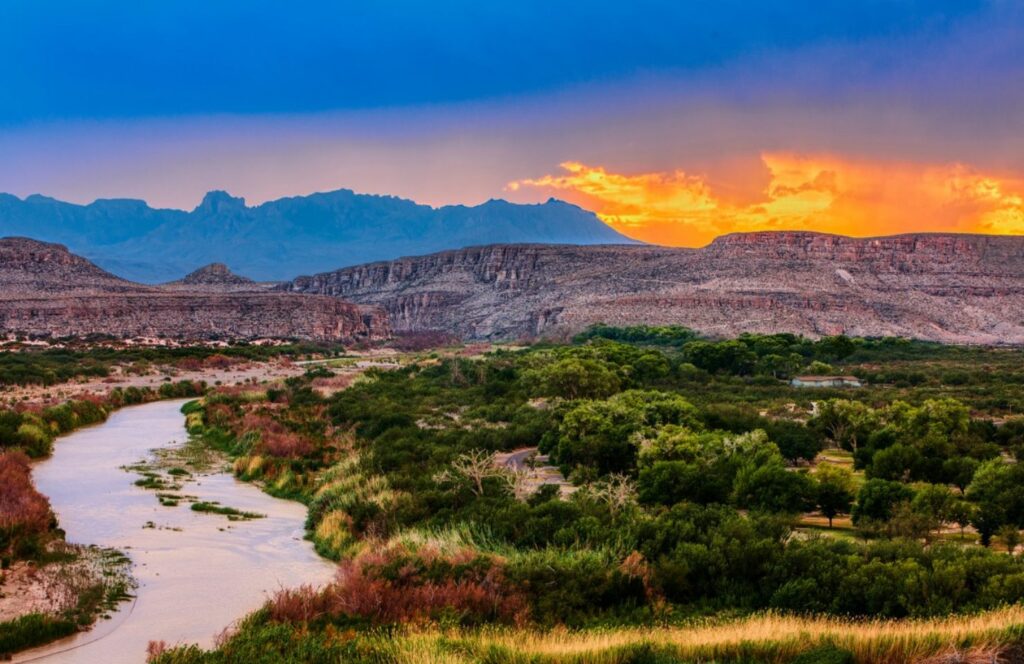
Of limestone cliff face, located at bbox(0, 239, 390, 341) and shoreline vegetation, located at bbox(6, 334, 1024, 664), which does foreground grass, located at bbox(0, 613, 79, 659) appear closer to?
shoreline vegetation, located at bbox(6, 334, 1024, 664)

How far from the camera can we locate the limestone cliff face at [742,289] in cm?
10669

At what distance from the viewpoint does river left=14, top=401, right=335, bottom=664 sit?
13039 millimetres

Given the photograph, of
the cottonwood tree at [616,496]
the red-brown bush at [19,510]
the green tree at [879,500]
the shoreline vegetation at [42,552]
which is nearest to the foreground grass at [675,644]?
the shoreline vegetation at [42,552]

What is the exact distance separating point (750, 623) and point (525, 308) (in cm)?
11751

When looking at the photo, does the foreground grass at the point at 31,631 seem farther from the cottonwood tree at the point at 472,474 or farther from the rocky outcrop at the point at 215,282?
the rocky outcrop at the point at 215,282

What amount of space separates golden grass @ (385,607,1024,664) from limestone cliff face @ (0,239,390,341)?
90.2 m

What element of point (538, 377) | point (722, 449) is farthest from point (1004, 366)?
point (722, 449)

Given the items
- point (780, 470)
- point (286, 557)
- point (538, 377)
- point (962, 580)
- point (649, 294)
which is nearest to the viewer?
point (962, 580)

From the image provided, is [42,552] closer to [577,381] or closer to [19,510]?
[19,510]

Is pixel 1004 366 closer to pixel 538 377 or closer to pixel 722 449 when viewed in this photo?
pixel 538 377

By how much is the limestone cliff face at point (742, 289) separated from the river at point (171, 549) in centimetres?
7950

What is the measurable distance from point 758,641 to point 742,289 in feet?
352

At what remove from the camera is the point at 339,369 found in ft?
219

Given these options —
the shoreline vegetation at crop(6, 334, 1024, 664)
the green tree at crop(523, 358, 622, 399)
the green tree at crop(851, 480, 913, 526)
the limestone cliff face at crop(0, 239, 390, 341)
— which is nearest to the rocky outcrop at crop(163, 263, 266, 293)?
the limestone cliff face at crop(0, 239, 390, 341)
